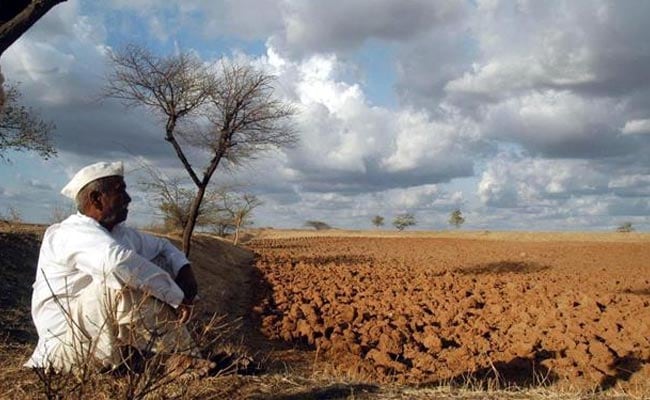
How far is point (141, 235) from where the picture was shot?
4.26m

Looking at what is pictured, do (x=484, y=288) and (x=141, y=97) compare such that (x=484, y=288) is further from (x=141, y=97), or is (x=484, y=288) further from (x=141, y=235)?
(x=141, y=235)

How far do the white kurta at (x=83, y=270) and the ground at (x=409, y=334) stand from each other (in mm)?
387

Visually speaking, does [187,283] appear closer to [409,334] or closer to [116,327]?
[116,327]

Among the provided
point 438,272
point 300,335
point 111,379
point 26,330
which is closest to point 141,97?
point 300,335

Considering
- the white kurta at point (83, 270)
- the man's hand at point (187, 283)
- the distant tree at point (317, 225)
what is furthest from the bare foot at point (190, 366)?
the distant tree at point (317, 225)

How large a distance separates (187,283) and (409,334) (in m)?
6.16

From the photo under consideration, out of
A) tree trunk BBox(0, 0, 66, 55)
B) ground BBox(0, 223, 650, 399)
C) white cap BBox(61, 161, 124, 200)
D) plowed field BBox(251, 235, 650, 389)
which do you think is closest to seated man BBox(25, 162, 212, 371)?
white cap BBox(61, 161, 124, 200)

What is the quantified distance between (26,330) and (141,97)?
323 inches

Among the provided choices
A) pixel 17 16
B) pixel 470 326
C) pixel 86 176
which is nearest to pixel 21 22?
pixel 17 16

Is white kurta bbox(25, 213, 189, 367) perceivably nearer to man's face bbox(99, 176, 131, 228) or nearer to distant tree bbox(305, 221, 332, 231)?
man's face bbox(99, 176, 131, 228)

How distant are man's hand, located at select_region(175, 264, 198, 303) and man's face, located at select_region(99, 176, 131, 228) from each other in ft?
1.70

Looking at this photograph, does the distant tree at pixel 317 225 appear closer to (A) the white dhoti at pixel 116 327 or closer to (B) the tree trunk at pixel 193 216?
(B) the tree trunk at pixel 193 216

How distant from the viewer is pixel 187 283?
423cm

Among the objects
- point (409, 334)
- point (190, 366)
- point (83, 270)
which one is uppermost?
point (83, 270)
